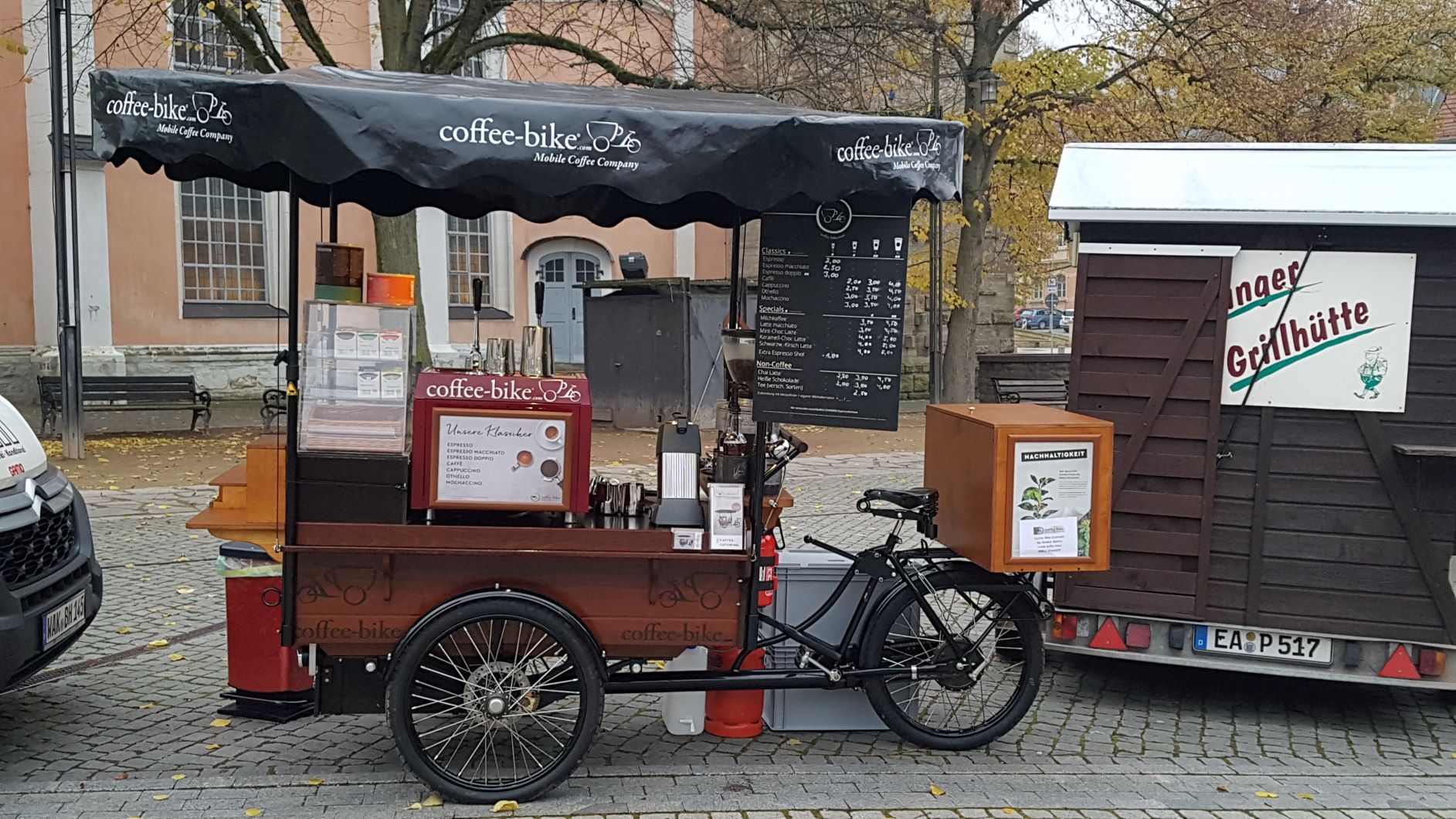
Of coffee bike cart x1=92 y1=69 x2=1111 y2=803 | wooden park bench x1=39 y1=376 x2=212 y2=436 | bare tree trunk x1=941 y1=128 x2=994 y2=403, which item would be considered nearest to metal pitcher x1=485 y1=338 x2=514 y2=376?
coffee bike cart x1=92 y1=69 x2=1111 y2=803

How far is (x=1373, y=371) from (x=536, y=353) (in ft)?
12.2

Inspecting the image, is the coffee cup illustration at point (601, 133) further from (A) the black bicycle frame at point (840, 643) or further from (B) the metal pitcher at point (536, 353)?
(A) the black bicycle frame at point (840, 643)

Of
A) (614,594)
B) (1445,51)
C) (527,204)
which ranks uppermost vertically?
(1445,51)

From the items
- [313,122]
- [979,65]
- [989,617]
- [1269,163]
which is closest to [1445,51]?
[979,65]

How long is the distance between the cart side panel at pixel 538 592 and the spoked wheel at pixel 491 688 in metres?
0.10

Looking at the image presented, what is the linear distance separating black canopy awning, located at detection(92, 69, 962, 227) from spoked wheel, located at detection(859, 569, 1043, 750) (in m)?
1.68

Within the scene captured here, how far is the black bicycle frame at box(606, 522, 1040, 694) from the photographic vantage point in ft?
15.3

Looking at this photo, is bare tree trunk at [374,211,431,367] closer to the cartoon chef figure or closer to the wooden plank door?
the wooden plank door

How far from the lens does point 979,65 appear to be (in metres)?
16.8

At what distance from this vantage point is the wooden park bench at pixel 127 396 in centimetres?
1442

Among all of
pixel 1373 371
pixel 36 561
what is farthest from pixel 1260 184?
pixel 36 561

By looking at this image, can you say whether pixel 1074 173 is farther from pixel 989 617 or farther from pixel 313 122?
pixel 313 122

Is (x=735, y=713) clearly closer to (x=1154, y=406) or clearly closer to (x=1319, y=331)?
(x=1154, y=406)

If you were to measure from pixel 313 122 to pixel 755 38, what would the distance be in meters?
11.5
